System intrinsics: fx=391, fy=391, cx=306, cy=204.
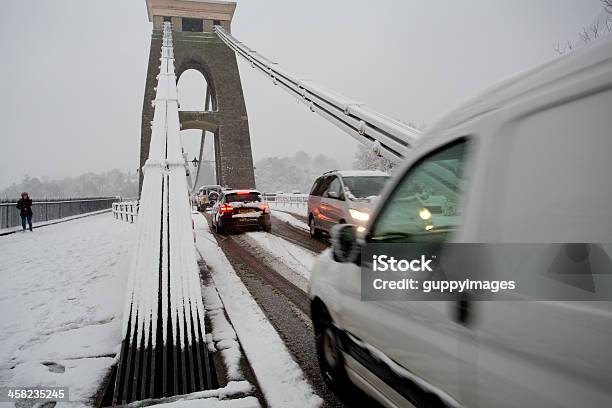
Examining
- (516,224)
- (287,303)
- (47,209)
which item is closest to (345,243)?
(516,224)

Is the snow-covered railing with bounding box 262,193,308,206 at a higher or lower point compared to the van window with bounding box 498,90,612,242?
lower

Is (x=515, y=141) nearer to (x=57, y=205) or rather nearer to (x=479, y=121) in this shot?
(x=479, y=121)

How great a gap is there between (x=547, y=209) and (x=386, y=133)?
10.7 metres

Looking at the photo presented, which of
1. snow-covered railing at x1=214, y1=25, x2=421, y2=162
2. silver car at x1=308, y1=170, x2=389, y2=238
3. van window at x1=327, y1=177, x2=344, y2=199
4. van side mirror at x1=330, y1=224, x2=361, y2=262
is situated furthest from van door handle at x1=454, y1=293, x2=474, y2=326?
van window at x1=327, y1=177, x2=344, y2=199

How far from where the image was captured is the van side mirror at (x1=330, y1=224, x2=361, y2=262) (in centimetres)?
226

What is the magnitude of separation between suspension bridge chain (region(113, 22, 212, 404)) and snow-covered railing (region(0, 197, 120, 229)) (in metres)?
14.2

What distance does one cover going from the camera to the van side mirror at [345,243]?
89.0 inches

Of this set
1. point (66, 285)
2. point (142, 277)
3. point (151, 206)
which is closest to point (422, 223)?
point (142, 277)

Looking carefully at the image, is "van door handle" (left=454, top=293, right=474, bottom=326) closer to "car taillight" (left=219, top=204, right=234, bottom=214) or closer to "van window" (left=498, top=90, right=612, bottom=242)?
"van window" (left=498, top=90, right=612, bottom=242)

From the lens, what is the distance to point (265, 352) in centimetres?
380

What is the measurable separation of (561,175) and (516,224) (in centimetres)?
20

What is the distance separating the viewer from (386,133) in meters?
11.5

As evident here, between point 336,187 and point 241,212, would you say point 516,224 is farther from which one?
point 241,212

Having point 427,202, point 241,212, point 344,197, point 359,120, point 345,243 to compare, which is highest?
point 359,120
